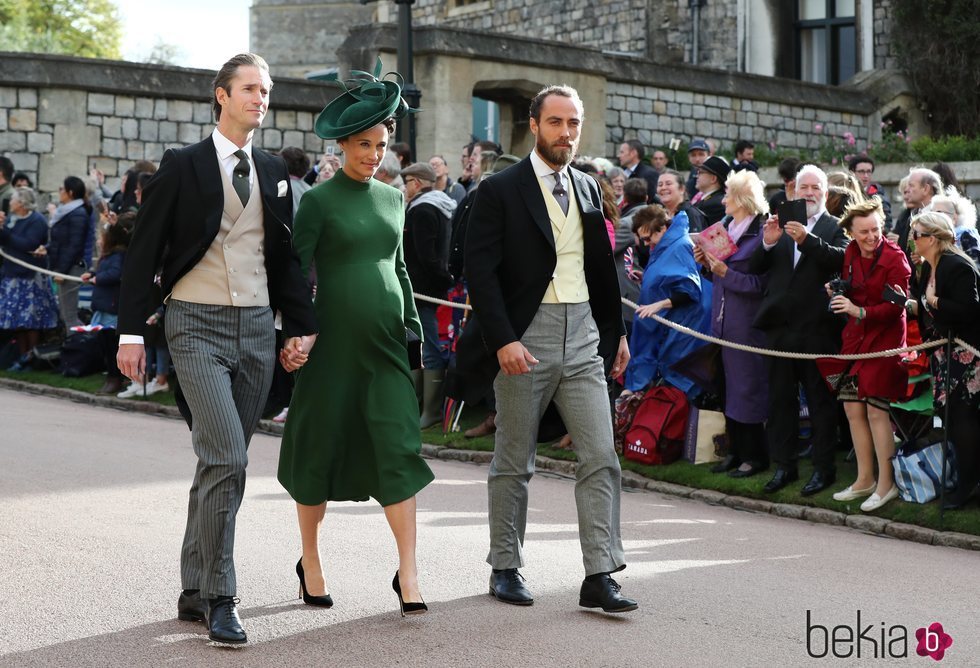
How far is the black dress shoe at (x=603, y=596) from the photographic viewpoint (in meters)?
5.84

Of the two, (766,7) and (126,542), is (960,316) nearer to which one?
(126,542)

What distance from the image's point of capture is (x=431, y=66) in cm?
1962

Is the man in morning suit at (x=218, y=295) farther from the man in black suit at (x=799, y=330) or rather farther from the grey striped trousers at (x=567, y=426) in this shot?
the man in black suit at (x=799, y=330)

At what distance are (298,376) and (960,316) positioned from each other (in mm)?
4151

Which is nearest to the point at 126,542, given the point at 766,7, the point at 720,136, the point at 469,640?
the point at 469,640

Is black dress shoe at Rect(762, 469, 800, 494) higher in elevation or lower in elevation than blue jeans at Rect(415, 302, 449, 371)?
lower

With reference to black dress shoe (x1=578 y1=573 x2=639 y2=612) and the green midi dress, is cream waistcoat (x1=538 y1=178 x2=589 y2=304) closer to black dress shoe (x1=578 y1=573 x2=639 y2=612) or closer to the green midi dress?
the green midi dress

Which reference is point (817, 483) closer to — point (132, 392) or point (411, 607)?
point (411, 607)

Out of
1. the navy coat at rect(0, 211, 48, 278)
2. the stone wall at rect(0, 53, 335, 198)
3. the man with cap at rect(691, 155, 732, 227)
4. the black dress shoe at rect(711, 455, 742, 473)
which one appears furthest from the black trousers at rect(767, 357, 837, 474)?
the stone wall at rect(0, 53, 335, 198)

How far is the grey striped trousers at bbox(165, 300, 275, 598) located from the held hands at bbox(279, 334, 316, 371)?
8 cm

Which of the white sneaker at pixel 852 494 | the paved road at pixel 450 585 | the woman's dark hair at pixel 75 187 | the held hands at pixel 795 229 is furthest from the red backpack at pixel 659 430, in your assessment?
the woman's dark hair at pixel 75 187

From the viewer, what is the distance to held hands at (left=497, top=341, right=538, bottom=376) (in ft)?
19.5

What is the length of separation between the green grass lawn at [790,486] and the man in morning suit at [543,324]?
314 centimetres

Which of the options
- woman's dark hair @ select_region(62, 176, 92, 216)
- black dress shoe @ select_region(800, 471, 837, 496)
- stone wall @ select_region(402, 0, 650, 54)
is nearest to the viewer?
black dress shoe @ select_region(800, 471, 837, 496)
